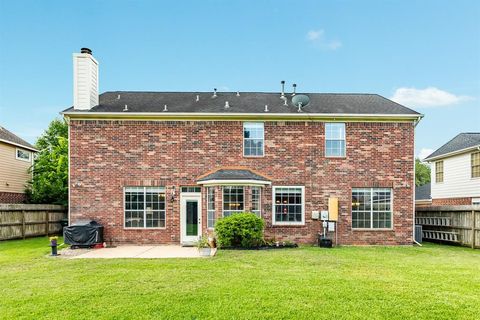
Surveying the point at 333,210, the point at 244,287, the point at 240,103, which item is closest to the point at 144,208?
the point at 240,103

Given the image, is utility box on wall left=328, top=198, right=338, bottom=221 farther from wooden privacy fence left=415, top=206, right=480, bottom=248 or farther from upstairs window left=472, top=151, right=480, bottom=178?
upstairs window left=472, top=151, right=480, bottom=178

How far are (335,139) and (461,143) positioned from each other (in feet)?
34.5

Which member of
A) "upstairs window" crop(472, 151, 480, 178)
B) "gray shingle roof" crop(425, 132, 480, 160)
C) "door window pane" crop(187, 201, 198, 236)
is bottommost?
"door window pane" crop(187, 201, 198, 236)

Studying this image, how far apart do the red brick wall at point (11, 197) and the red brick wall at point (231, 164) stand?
881 cm

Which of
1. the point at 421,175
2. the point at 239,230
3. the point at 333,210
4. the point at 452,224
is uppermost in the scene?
the point at 421,175

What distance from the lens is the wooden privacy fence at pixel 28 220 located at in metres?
15.8

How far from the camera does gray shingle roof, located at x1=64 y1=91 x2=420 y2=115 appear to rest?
14.8 m

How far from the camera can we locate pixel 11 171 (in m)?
21.0

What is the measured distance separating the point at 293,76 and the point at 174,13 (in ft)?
23.0

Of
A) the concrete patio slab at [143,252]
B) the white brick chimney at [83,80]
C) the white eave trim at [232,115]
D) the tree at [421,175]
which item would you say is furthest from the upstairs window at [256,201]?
the tree at [421,175]

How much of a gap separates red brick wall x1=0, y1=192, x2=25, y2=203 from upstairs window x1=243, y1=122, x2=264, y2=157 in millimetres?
14927

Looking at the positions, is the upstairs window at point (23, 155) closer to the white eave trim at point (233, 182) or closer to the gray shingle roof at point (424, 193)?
the white eave trim at point (233, 182)

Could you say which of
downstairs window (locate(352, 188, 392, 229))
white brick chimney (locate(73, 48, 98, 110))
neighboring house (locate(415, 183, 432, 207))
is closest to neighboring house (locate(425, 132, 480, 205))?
neighboring house (locate(415, 183, 432, 207))

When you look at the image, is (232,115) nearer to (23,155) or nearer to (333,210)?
(333,210)
